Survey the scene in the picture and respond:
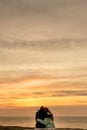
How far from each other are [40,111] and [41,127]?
153 centimetres

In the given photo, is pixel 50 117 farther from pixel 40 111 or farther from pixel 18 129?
pixel 18 129

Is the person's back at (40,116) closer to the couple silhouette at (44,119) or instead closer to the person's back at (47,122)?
the couple silhouette at (44,119)

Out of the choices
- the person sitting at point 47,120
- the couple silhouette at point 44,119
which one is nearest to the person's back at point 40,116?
the couple silhouette at point 44,119

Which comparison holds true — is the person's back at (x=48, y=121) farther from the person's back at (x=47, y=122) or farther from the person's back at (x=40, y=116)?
the person's back at (x=40, y=116)

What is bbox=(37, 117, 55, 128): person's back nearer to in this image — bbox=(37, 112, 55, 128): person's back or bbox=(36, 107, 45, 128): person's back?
bbox=(37, 112, 55, 128): person's back

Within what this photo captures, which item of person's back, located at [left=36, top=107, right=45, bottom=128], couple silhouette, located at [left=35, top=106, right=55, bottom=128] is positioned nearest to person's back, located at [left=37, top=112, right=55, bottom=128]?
couple silhouette, located at [left=35, top=106, right=55, bottom=128]

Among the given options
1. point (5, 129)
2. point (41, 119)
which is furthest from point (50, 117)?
point (5, 129)

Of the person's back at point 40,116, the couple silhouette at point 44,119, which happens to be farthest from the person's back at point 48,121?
the person's back at point 40,116

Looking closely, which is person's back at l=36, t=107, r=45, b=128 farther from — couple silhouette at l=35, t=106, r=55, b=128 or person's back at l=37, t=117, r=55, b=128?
person's back at l=37, t=117, r=55, b=128

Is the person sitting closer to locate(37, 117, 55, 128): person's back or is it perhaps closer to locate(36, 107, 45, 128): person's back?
locate(37, 117, 55, 128): person's back

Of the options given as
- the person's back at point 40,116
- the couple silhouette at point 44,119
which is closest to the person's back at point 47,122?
the couple silhouette at point 44,119

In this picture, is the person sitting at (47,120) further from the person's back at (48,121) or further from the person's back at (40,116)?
the person's back at (40,116)

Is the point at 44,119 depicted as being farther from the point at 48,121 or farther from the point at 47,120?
the point at 48,121

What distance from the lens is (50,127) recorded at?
4188 centimetres
